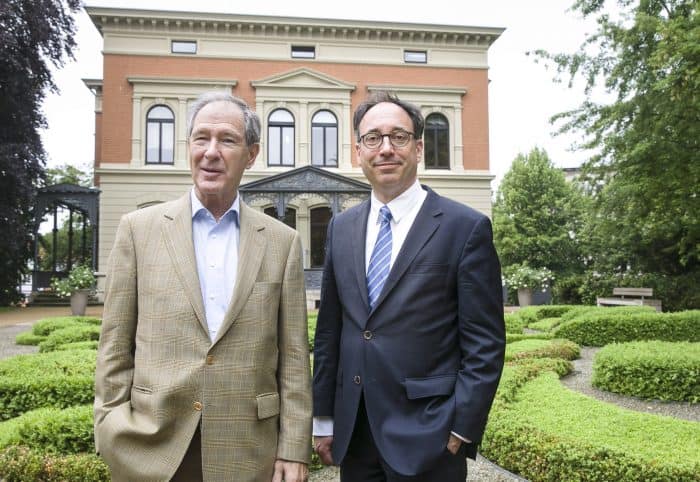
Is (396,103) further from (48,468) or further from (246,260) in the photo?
(48,468)

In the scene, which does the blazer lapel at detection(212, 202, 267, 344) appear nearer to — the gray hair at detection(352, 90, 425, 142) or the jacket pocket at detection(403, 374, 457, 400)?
the gray hair at detection(352, 90, 425, 142)

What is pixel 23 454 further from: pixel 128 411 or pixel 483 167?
pixel 483 167

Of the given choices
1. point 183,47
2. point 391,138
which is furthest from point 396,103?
point 183,47

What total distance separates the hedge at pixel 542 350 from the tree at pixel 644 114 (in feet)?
16.6

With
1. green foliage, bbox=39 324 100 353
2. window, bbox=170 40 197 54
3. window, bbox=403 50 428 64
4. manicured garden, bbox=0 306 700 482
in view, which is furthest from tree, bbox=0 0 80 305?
window, bbox=403 50 428 64

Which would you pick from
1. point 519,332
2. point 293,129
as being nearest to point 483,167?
point 293,129

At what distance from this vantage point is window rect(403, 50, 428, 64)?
84.3 ft

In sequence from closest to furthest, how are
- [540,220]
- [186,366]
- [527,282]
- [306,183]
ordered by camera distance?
[186,366], [527,282], [306,183], [540,220]

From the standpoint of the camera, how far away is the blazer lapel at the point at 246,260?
220 cm

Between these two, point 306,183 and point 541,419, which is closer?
point 541,419

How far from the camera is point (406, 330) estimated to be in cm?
233

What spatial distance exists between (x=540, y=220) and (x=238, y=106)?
35.8 meters

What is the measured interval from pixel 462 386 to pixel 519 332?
10.1 metres

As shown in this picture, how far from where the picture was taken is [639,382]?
6.87 metres
